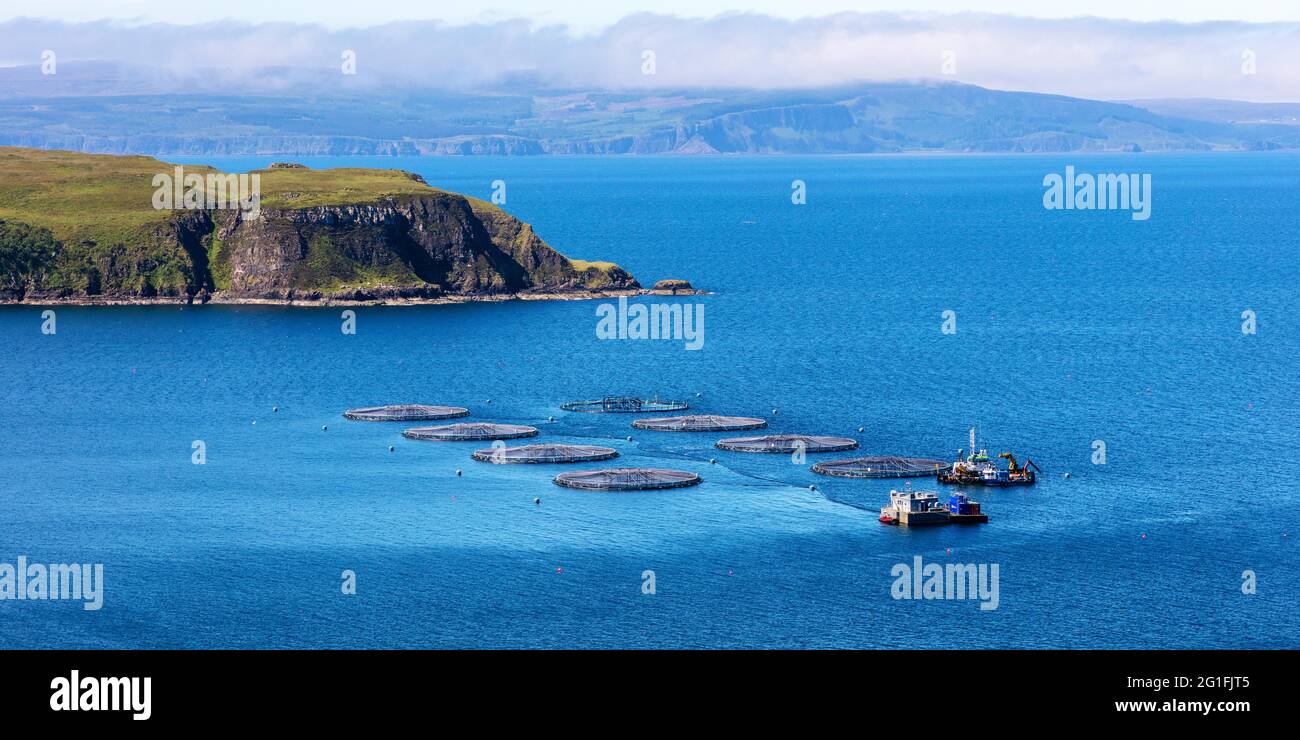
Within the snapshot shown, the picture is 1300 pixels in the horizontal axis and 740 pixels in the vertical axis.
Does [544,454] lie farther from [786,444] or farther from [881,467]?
[881,467]

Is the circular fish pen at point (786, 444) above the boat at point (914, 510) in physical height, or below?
above

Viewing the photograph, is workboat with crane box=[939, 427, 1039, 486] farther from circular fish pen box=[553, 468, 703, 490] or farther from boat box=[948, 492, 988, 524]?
circular fish pen box=[553, 468, 703, 490]

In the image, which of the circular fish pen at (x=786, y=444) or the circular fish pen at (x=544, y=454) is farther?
the circular fish pen at (x=786, y=444)

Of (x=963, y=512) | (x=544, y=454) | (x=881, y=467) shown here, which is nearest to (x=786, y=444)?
(x=881, y=467)

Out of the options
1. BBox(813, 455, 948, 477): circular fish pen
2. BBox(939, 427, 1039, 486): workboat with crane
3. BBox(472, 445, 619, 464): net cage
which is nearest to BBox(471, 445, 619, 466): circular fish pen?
BBox(472, 445, 619, 464): net cage

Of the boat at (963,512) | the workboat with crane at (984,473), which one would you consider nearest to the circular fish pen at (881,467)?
the workboat with crane at (984,473)

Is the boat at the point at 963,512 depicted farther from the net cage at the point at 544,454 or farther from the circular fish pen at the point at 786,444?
the net cage at the point at 544,454

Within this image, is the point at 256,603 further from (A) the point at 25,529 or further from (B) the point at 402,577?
(A) the point at 25,529
